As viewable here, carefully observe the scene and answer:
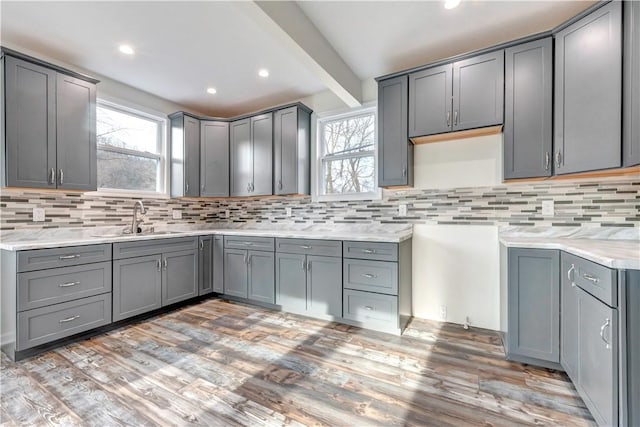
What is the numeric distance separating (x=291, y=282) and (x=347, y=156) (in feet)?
5.43

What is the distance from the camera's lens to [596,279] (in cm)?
142

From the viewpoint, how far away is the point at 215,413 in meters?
1.57

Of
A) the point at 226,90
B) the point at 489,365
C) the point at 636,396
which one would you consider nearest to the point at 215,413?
the point at 489,365

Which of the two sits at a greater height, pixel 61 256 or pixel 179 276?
pixel 61 256

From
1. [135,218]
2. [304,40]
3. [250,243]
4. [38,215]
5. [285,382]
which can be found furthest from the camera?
[250,243]

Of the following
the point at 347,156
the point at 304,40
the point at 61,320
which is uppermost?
the point at 304,40

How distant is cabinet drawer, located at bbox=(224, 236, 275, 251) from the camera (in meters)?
3.24

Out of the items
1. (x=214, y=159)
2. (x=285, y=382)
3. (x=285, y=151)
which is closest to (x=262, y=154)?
(x=285, y=151)

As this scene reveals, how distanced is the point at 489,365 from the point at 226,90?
3854mm

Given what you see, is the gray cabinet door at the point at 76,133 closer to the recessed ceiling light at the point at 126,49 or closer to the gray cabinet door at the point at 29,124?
the gray cabinet door at the point at 29,124

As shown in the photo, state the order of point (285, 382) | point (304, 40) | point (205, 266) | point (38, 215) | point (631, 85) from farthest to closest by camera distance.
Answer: point (205, 266), point (38, 215), point (304, 40), point (285, 382), point (631, 85)

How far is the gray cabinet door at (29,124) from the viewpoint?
2307 mm

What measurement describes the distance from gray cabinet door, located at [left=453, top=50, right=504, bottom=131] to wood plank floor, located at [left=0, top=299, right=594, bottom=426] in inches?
75.9

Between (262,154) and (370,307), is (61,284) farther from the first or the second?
(370,307)
